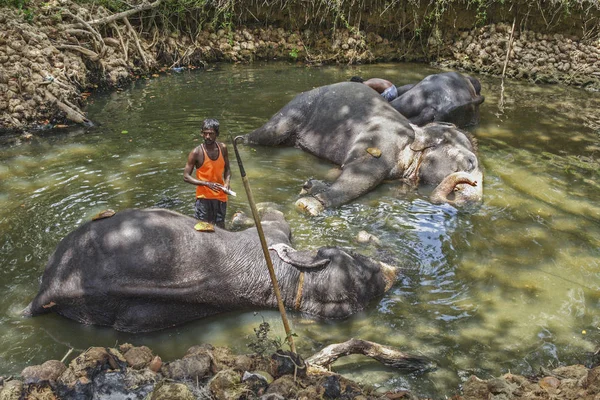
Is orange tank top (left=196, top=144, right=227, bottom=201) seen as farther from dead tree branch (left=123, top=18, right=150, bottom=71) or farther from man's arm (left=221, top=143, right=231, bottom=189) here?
dead tree branch (left=123, top=18, right=150, bottom=71)

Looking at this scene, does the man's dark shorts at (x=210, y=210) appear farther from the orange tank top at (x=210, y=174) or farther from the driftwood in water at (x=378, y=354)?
the driftwood in water at (x=378, y=354)

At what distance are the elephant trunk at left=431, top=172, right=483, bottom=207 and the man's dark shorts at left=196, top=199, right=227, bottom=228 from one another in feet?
10.2

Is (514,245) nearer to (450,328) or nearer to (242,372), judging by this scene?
(450,328)

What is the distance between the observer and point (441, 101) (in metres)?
10.4

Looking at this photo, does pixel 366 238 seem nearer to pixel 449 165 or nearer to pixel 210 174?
pixel 210 174

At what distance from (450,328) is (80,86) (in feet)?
32.4

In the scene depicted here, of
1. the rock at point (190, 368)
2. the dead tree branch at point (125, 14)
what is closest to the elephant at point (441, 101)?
the rock at point (190, 368)

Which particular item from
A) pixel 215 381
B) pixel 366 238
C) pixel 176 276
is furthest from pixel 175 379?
pixel 366 238

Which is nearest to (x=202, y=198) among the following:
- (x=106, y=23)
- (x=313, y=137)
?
(x=313, y=137)

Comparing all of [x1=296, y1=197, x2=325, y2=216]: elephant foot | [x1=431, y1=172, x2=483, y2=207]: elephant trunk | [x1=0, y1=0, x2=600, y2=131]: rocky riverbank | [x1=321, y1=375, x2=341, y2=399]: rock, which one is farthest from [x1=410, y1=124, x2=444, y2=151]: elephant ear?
[x1=0, y1=0, x2=600, y2=131]: rocky riverbank

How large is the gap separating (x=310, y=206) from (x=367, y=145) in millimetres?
1834

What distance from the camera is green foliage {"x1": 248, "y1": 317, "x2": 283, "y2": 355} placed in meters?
4.88

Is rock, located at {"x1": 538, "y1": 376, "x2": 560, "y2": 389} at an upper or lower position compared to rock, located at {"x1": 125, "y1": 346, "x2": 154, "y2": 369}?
lower

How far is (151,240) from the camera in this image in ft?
16.5
